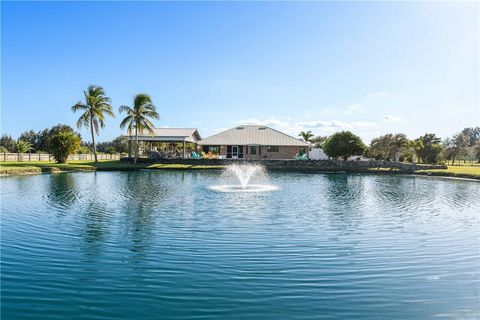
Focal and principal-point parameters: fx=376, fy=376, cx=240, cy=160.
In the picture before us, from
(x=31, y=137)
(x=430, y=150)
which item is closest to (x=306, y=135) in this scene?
(x=430, y=150)

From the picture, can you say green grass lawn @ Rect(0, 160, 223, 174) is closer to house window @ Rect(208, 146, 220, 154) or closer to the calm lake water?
house window @ Rect(208, 146, 220, 154)

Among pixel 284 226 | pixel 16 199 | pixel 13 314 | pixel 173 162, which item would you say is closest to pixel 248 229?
pixel 284 226

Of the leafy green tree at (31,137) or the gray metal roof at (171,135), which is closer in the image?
the gray metal roof at (171,135)

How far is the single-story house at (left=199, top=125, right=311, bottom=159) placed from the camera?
5847cm

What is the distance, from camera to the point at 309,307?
662 cm

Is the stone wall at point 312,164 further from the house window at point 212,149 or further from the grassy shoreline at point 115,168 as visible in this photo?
the house window at point 212,149

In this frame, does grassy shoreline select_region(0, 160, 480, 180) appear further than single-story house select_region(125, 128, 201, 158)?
No

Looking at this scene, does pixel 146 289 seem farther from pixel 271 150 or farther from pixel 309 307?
pixel 271 150

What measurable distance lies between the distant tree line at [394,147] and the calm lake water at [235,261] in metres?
36.2

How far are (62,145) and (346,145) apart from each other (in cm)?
3790

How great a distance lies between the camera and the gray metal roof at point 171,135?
54.1 m

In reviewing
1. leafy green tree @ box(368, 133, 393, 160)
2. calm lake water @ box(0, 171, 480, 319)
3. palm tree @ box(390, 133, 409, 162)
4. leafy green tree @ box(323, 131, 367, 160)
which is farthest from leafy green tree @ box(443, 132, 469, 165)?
calm lake water @ box(0, 171, 480, 319)

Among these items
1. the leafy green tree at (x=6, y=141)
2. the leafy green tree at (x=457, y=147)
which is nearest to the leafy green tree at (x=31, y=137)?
the leafy green tree at (x=6, y=141)

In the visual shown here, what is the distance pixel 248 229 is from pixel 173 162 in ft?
129
